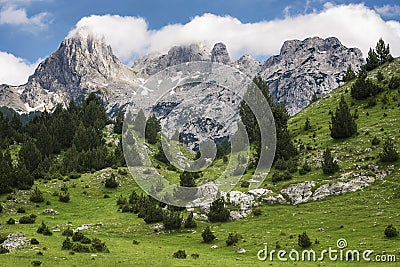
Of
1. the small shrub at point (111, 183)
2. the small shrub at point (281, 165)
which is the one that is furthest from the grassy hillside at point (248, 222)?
the small shrub at point (281, 165)

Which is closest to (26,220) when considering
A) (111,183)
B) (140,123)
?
(111,183)

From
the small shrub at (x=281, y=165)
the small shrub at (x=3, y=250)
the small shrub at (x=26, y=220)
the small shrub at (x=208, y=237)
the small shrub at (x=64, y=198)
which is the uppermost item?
the small shrub at (x=281, y=165)

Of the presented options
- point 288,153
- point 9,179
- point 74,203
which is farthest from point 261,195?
point 9,179

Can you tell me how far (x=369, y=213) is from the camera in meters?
37.6

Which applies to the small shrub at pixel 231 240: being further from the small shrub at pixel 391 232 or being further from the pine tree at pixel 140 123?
the pine tree at pixel 140 123

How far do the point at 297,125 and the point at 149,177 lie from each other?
122ft

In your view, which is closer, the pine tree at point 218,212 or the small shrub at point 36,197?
the pine tree at point 218,212

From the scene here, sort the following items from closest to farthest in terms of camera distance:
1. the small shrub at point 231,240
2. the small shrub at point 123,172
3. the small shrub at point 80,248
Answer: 1. the small shrub at point 80,248
2. the small shrub at point 231,240
3. the small shrub at point 123,172

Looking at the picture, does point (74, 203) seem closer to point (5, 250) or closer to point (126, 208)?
point (126, 208)

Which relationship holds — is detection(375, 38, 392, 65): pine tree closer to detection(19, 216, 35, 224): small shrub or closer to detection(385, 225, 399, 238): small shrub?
detection(385, 225, 399, 238): small shrub

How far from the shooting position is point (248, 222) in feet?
145

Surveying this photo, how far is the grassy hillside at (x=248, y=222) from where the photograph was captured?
94.7ft

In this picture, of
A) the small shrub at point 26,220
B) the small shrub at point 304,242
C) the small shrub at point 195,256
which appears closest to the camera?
the small shrub at point 195,256

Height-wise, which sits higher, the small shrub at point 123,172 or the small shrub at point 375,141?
the small shrub at point 375,141
